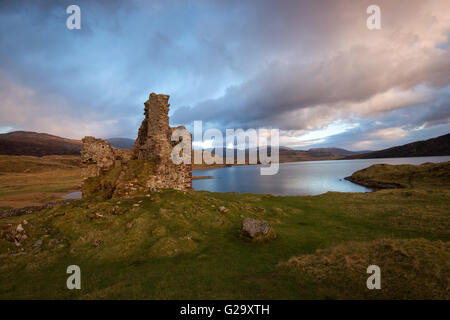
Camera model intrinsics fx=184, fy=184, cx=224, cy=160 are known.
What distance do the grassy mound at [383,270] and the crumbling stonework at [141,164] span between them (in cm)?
1347

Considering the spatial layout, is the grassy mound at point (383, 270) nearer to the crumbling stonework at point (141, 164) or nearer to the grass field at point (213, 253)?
the grass field at point (213, 253)

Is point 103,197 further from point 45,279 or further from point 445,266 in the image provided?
point 445,266

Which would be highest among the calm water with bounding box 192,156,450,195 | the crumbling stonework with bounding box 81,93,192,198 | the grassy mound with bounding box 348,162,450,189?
the crumbling stonework with bounding box 81,93,192,198

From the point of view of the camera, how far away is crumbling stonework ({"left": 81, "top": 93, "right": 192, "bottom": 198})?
1603cm

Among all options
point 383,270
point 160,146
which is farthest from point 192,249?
point 160,146

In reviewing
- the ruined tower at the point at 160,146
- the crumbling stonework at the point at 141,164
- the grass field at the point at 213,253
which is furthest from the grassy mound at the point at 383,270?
the ruined tower at the point at 160,146

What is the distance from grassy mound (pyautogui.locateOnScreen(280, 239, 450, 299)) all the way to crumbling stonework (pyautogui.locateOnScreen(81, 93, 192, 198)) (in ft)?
44.2

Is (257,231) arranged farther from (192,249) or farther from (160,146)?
(160,146)

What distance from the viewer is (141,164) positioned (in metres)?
17.2

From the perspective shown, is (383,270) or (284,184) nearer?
(383,270)

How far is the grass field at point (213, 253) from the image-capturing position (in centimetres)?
611

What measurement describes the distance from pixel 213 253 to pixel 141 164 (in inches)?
457

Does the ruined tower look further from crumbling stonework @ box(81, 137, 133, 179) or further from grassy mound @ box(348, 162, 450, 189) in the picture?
grassy mound @ box(348, 162, 450, 189)

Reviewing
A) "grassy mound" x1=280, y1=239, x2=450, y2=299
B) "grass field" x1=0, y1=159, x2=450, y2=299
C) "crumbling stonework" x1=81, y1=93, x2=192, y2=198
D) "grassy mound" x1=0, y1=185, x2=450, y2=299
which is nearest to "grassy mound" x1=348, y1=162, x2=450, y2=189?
"grassy mound" x1=0, y1=185, x2=450, y2=299
